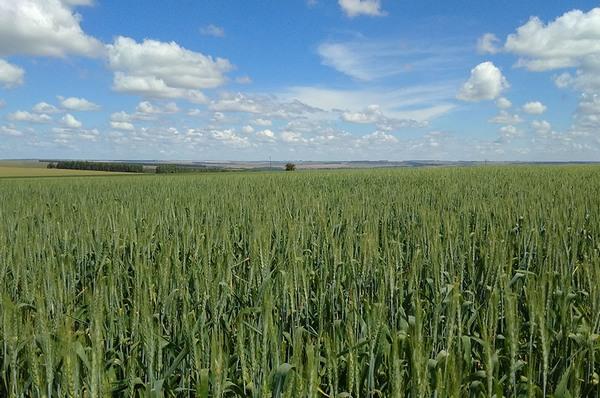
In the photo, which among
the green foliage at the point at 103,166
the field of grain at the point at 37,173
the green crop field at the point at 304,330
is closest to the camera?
the green crop field at the point at 304,330

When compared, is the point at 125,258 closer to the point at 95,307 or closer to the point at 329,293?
the point at 329,293

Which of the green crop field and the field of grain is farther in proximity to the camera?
the field of grain

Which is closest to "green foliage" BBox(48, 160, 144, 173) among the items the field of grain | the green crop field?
the field of grain

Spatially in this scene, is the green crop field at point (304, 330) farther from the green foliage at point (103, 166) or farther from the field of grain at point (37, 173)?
the green foliage at point (103, 166)

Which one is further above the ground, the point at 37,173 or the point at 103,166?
the point at 103,166

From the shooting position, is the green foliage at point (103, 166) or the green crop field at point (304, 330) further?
the green foliage at point (103, 166)

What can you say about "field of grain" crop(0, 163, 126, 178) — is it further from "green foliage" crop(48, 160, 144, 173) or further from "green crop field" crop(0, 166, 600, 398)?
"green crop field" crop(0, 166, 600, 398)

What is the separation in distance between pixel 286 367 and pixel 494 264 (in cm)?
219

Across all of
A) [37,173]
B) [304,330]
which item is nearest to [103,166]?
[37,173]

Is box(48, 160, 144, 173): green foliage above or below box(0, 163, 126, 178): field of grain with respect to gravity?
above

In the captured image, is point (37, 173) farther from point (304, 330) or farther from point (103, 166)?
point (304, 330)

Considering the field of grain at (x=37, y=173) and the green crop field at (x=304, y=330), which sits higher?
the green crop field at (x=304, y=330)

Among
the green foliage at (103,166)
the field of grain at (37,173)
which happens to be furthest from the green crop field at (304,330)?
the green foliage at (103,166)

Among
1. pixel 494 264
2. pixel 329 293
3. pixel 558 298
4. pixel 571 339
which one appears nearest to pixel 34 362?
pixel 329 293
